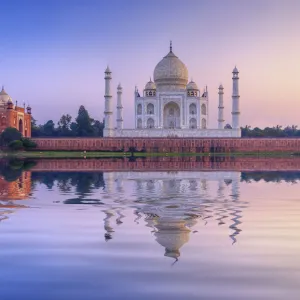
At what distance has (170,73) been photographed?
1695 inches

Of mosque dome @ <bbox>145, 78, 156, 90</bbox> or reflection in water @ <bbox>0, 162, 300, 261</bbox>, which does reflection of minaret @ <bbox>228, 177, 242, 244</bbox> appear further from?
mosque dome @ <bbox>145, 78, 156, 90</bbox>

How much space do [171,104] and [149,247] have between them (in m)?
38.6

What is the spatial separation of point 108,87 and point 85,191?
1199 inches

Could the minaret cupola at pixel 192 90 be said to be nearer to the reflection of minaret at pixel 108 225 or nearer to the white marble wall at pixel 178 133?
the white marble wall at pixel 178 133

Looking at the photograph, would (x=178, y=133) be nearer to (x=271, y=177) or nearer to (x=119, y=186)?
(x=271, y=177)

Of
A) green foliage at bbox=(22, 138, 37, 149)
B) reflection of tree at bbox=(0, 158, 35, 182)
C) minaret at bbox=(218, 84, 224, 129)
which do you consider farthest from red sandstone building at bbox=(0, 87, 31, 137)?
reflection of tree at bbox=(0, 158, 35, 182)

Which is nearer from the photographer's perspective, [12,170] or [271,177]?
[271,177]

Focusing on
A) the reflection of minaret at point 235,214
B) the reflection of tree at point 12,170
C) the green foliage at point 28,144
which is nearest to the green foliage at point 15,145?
the green foliage at point 28,144

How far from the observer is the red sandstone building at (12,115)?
41.0m

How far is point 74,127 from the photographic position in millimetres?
51906

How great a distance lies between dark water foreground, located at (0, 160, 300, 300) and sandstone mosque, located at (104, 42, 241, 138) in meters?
32.1

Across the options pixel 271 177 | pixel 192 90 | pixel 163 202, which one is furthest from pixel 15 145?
pixel 163 202

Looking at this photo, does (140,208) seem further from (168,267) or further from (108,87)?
(108,87)

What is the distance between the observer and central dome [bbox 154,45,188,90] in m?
43.1
